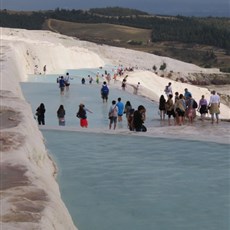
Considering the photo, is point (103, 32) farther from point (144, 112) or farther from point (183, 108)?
point (144, 112)

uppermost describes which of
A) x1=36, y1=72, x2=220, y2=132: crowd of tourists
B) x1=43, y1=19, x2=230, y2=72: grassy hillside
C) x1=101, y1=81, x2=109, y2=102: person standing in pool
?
x1=36, y1=72, x2=220, y2=132: crowd of tourists

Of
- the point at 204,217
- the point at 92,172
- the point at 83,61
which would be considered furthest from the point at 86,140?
the point at 83,61

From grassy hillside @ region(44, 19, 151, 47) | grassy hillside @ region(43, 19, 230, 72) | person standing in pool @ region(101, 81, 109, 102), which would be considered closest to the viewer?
person standing in pool @ region(101, 81, 109, 102)

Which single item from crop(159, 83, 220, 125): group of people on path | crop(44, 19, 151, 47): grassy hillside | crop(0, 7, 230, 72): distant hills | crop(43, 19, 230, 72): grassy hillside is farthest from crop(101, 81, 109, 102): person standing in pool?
crop(44, 19, 151, 47): grassy hillside

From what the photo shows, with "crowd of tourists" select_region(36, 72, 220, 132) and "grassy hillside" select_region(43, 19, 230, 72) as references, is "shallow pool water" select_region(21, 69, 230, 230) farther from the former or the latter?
"grassy hillside" select_region(43, 19, 230, 72)

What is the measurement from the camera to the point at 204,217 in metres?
7.09

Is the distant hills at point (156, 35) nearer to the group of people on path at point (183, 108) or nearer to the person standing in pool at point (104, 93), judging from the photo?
the person standing in pool at point (104, 93)

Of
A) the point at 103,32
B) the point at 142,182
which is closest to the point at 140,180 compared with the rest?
the point at 142,182

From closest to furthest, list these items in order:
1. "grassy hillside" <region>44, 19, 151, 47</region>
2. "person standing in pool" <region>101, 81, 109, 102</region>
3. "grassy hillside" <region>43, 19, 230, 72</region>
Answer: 1. "person standing in pool" <region>101, 81, 109, 102</region>
2. "grassy hillside" <region>43, 19, 230, 72</region>
3. "grassy hillside" <region>44, 19, 151, 47</region>

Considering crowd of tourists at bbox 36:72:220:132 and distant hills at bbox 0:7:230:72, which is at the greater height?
crowd of tourists at bbox 36:72:220:132

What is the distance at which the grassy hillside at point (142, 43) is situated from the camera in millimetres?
108688

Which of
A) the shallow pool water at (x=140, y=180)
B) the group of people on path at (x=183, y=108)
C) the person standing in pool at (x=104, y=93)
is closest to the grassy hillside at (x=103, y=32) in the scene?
the person standing in pool at (x=104, y=93)

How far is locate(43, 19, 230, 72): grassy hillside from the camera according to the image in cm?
10869

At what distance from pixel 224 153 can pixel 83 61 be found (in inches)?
1770
